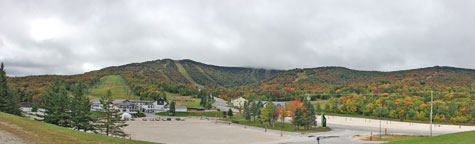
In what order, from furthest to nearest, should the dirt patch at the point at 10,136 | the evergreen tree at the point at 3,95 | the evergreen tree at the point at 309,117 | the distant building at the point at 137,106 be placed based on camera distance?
the distant building at the point at 137,106 < the evergreen tree at the point at 309,117 < the evergreen tree at the point at 3,95 < the dirt patch at the point at 10,136

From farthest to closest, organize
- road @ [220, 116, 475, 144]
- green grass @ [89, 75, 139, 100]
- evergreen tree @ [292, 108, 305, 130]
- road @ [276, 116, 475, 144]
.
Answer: green grass @ [89, 75, 139, 100] → evergreen tree @ [292, 108, 305, 130] → road @ [276, 116, 475, 144] → road @ [220, 116, 475, 144]

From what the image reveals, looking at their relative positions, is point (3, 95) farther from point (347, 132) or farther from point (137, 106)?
point (137, 106)

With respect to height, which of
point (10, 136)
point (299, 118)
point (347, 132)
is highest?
point (10, 136)

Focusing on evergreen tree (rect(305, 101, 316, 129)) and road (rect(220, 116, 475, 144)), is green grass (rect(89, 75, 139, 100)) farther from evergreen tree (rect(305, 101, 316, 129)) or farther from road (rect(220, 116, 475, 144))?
evergreen tree (rect(305, 101, 316, 129))

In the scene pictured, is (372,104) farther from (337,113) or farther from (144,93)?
(144,93)

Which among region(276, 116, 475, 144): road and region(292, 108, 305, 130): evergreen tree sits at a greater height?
region(292, 108, 305, 130): evergreen tree

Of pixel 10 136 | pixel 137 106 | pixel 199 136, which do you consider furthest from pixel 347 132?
pixel 137 106

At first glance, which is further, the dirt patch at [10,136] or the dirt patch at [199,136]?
the dirt patch at [199,136]

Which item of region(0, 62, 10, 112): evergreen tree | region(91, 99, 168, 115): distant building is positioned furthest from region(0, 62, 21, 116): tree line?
region(91, 99, 168, 115): distant building

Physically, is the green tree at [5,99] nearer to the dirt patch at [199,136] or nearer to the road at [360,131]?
the dirt patch at [199,136]

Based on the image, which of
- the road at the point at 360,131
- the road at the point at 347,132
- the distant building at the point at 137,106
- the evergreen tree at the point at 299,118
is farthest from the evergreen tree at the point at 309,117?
the distant building at the point at 137,106

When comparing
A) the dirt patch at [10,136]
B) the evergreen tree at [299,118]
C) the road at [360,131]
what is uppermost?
the dirt patch at [10,136]

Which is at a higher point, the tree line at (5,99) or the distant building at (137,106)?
the tree line at (5,99)

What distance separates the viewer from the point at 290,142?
47.3 m
